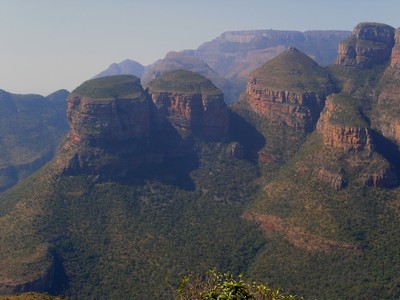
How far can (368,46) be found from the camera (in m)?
171

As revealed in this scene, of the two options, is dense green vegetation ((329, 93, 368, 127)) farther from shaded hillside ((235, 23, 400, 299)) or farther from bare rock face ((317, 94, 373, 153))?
shaded hillside ((235, 23, 400, 299))

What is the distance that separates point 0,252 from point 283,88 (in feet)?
314

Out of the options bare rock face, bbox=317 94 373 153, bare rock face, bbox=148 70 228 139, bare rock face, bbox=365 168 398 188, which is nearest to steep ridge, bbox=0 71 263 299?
bare rock face, bbox=148 70 228 139

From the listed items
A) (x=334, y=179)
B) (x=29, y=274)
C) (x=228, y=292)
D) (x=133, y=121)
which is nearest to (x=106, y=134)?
(x=133, y=121)

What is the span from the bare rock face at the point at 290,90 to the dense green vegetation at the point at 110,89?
1602 inches

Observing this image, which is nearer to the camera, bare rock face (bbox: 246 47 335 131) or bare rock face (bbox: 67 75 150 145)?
bare rock face (bbox: 67 75 150 145)

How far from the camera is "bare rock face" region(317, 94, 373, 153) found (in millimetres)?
111750

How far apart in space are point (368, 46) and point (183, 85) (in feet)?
242

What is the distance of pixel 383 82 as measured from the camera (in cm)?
15850

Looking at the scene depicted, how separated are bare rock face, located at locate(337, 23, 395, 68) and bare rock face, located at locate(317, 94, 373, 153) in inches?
2071

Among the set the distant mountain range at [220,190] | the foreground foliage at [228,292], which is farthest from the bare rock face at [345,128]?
the foreground foliage at [228,292]

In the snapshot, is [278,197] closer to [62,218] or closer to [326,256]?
[326,256]

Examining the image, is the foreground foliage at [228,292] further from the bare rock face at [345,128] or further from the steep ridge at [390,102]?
the steep ridge at [390,102]

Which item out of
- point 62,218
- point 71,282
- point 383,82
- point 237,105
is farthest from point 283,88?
point 71,282
